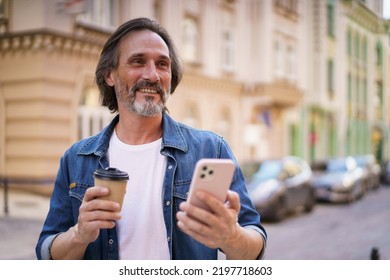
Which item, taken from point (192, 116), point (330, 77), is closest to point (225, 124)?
point (192, 116)

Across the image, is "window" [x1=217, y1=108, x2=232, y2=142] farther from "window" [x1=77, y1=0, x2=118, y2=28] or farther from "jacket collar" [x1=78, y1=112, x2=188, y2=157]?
"jacket collar" [x1=78, y1=112, x2=188, y2=157]

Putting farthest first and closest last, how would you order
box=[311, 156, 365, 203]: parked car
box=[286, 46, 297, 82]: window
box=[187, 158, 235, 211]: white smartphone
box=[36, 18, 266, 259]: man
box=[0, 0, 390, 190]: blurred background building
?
box=[311, 156, 365, 203]: parked car
box=[286, 46, 297, 82]: window
box=[0, 0, 390, 190]: blurred background building
box=[36, 18, 266, 259]: man
box=[187, 158, 235, 211]: white smartphone

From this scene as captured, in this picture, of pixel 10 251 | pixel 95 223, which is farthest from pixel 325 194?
pixel 95 223

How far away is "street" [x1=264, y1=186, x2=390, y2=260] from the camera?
16.1ft

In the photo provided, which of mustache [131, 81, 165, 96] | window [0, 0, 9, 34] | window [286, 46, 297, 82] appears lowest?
mustache [131, 81, 165, 96]

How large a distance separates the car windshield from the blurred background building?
173 mm

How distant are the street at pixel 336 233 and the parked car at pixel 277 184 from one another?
19 centimetres

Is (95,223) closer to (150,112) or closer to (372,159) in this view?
(150,112)

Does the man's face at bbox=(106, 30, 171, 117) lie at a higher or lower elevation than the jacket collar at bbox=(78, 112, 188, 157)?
higher

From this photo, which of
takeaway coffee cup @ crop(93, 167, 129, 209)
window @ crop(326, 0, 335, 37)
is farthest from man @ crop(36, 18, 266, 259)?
window @ crop(326, 0, 335, 37)

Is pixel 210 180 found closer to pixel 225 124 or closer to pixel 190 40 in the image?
pixel 225 124

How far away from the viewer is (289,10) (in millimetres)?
6332

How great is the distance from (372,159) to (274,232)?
2438 millimetres
